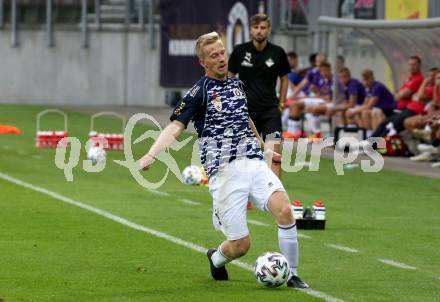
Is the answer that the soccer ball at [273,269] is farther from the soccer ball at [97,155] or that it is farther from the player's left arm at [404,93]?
the player's left arm at [404,93]

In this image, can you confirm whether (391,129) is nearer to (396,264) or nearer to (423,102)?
(423,102)

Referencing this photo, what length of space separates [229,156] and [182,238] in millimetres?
3377

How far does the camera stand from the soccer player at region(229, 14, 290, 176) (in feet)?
61.1

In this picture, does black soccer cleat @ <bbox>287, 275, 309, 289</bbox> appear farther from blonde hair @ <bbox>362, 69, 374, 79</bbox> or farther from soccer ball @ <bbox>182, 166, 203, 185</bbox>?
blonde hair @ <bbox>362, 69, 374, 79</bbox>

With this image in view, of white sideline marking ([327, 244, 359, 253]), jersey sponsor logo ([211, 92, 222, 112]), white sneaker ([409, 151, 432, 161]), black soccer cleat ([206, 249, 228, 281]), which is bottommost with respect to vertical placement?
white sneaker ([409, 151, 432, 161])

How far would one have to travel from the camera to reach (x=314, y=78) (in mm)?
34156


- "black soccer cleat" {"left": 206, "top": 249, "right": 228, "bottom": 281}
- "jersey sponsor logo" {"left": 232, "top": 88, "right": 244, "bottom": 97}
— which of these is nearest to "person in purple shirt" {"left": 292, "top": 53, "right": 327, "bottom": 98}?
"black soccer cleat" {"left": 206, "top": 249, "right": 228, "bottom": 281}

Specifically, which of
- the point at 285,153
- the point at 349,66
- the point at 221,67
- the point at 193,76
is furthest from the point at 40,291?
the point at 193,76

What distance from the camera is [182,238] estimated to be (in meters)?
15.0

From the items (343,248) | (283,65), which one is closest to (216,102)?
(343,248)

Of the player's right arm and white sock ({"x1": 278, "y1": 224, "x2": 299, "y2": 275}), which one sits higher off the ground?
the player's right arm

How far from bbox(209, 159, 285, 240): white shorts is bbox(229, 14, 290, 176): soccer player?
268 inches

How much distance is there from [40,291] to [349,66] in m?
22.8

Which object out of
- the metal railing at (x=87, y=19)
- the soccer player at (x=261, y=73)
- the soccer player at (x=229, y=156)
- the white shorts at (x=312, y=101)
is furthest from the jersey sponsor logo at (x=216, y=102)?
the metal railing at (x=87, y=19)
